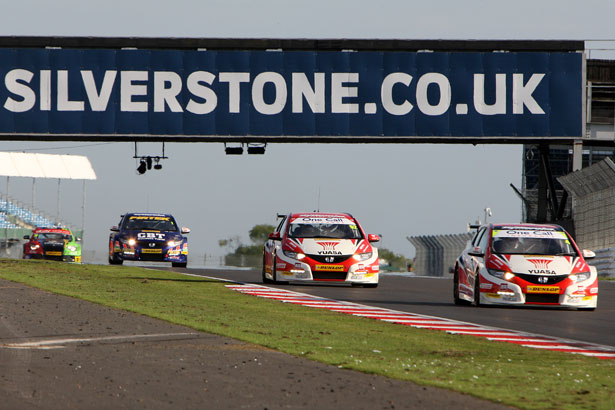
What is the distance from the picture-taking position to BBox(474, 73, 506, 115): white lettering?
35.5 m

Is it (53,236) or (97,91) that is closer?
(97,91)

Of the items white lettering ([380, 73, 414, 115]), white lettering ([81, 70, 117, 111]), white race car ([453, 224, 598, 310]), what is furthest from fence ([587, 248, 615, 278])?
white lettering ([81, 70, 117, 111])

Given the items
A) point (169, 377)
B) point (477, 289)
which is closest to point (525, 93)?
point (477, 289)

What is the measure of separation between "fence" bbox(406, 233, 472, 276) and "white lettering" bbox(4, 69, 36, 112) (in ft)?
49.9

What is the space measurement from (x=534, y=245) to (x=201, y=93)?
17660 mm

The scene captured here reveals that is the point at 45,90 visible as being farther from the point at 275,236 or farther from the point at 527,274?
the point at 527,274

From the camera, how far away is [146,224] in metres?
34.6

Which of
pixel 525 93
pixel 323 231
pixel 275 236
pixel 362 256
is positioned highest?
pixel 525 93

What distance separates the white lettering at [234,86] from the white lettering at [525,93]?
7989 millimetres

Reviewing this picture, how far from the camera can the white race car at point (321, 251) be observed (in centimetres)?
2323

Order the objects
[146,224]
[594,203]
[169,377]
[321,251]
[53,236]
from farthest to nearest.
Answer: [53,236]
[146,224]
[594,203]
[321,251]
[169,377]

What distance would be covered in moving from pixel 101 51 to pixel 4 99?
3197 mm

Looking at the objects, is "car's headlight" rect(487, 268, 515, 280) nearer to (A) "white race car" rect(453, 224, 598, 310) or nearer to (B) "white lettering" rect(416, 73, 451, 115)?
(A) "white race car" rect(453, 224, 598, 310)

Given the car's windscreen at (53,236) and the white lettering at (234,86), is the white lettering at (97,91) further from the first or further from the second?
the car's windscreen at (53,236)
